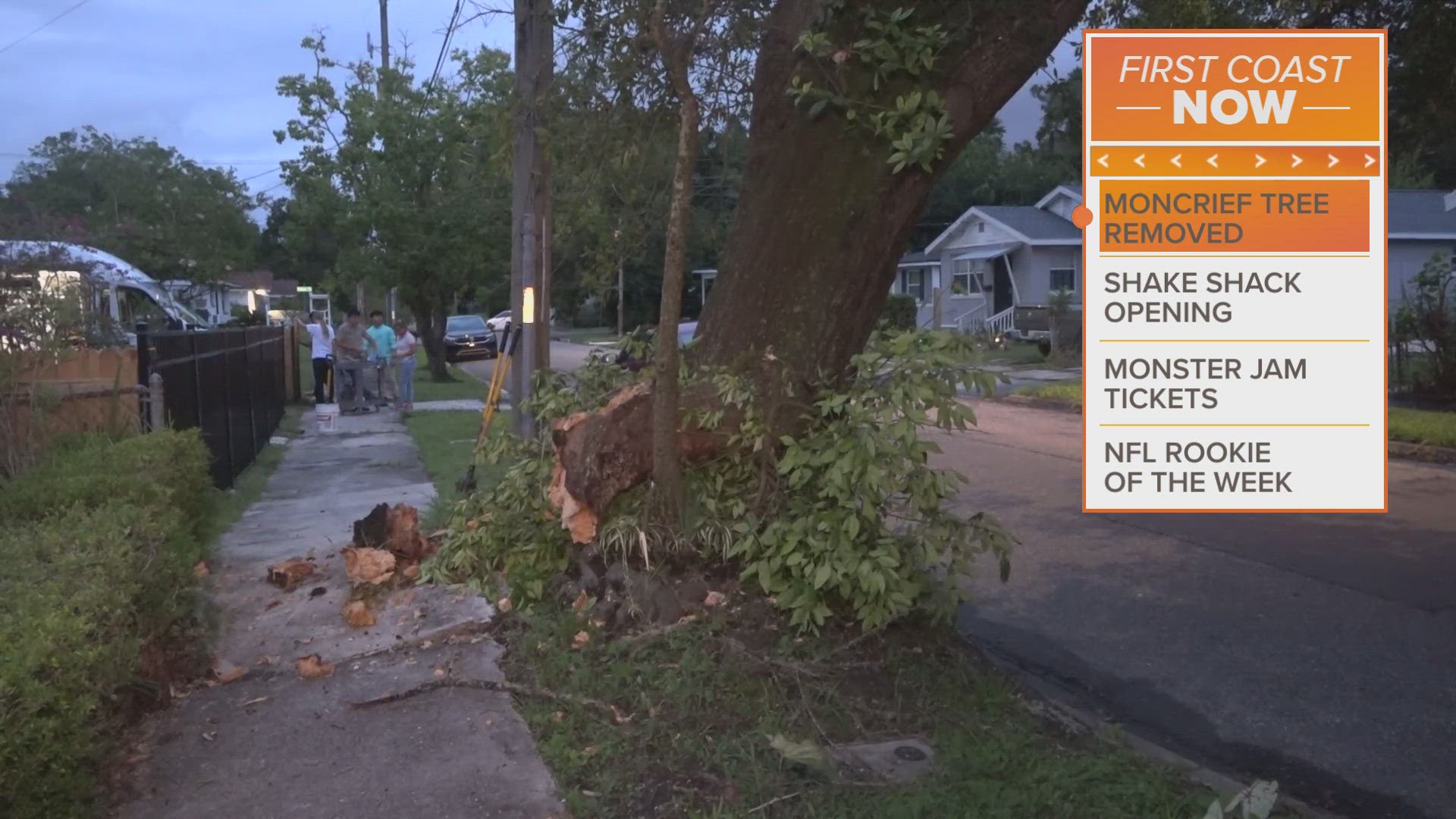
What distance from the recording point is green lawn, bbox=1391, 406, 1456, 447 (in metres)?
13.8

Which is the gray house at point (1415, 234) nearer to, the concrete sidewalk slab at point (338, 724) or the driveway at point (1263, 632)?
the driveway at point (1263, 632)

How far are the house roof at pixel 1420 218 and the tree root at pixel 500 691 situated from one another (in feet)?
92.6

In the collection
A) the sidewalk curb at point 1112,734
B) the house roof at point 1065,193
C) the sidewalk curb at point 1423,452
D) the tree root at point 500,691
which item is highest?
the house roof at point 1065,193


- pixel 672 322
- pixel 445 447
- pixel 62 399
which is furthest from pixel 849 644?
pixel 445 447

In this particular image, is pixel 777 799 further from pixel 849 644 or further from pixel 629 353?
pixel 629 353

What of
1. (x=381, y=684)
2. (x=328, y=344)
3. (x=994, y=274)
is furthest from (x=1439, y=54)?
(x=994, y=274)

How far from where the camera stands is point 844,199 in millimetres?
5898

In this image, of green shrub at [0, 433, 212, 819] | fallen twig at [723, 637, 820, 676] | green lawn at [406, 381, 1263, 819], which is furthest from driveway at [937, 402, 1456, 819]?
green shrub at [0, 433, 212, 819]

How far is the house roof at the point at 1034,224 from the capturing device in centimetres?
3562

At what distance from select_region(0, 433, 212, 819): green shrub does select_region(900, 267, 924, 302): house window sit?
121 feet

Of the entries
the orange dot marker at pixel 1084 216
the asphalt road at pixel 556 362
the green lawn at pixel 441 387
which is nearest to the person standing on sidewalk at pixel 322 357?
the green lawn at pixel 441 387

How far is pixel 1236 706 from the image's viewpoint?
600cm

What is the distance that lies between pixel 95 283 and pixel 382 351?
5.83 m

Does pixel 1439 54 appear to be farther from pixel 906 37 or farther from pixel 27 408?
pixel 27 408
